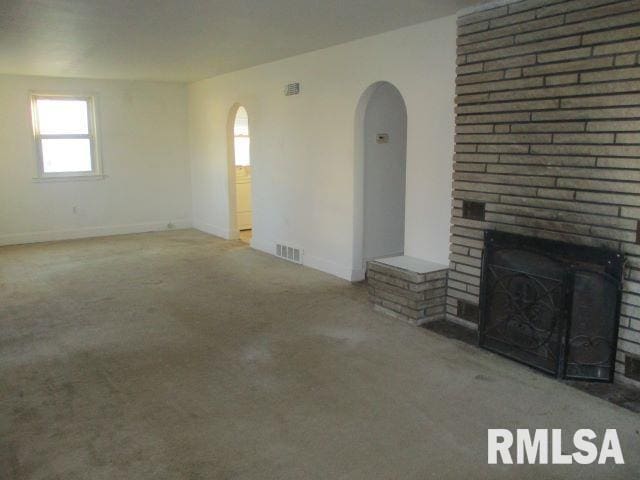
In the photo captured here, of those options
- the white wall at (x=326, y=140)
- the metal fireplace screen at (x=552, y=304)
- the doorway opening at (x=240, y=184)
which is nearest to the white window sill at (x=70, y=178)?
the white wall at (x=326, y=140)

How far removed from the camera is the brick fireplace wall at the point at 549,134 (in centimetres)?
302

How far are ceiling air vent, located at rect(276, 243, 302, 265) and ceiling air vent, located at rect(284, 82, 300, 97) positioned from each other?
71.5 inches

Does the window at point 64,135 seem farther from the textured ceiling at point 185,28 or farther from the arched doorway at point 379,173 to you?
the arched doorway at point 379,173

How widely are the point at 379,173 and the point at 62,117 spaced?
17.0ft

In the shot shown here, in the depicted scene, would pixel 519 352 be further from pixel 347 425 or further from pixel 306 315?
pixel 306 315

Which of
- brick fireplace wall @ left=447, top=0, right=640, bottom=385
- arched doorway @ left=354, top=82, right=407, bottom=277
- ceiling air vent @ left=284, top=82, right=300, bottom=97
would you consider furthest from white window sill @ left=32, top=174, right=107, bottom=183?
brick fireplace wall @ left=447, top=0, right=640, bottom=385

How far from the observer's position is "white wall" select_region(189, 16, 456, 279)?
4.38 meters

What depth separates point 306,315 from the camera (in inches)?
174

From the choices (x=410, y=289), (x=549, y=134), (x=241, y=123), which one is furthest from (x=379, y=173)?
A: (x=241, y=123)

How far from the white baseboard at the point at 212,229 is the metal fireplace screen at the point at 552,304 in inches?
193

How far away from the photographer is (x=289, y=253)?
645 cm

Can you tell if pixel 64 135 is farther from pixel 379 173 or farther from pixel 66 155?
pixel 379 173

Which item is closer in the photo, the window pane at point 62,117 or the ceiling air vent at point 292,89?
the ceiling air vent at point 292,89

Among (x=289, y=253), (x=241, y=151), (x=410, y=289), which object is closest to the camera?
(x=410, y=289)
